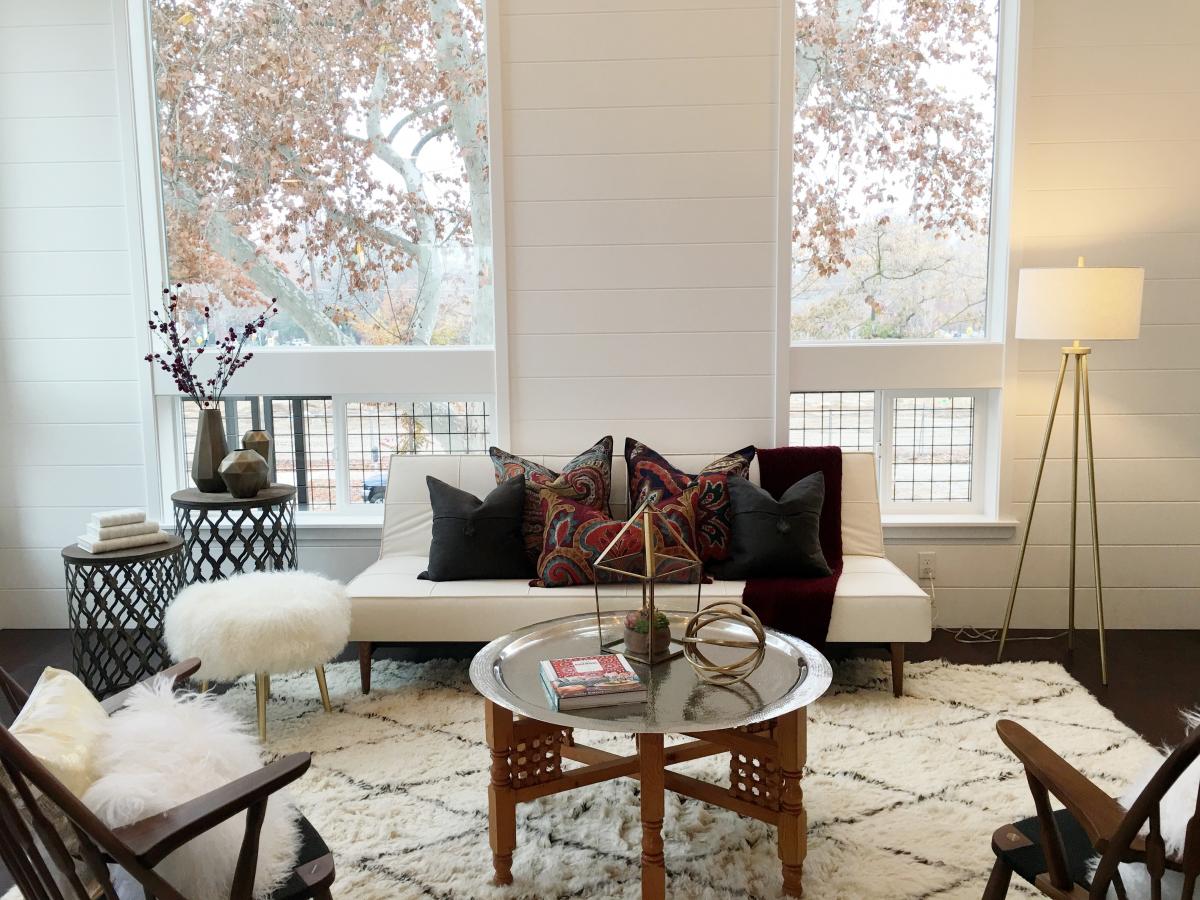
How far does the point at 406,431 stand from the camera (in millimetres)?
4449

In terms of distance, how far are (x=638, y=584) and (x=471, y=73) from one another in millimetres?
2282

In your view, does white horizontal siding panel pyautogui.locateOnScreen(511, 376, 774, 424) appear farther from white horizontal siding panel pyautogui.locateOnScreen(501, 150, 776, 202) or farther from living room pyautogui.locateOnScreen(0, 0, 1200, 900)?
white horizontal siding panel pyautogui.locateOnScreen(501, 150, 776, 202)

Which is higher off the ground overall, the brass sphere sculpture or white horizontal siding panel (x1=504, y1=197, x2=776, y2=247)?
white horizontal siding panel (x1=504, y1=197, x2=776, y2=247)

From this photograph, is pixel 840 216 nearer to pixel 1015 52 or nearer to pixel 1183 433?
pixel 1015 52

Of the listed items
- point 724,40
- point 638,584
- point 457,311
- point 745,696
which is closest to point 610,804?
point 745,696

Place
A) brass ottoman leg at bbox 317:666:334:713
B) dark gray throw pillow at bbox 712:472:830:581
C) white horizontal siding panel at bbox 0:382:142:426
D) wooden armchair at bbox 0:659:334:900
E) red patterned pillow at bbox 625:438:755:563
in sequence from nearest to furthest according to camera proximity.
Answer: wooden armchair at bbox 0:659:334:900
brass ottoman leg at bbox 317:666:334:713
dark gray throw pillow at bbox 712:472:830:581
red patterned pillow at bbox 625:438:755:563
white horizontal siding panel at bbox 0:382:142:426

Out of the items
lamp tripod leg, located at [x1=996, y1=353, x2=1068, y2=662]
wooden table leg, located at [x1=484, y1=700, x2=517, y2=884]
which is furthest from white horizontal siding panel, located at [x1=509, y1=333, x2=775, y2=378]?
wooden table leg, located at [x1=484, y1=700, x2=517, y2=884]

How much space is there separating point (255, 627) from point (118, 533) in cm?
84

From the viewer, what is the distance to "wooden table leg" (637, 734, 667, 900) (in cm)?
222

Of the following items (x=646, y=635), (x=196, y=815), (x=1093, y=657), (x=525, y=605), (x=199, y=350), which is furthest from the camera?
(x=199, y=350)

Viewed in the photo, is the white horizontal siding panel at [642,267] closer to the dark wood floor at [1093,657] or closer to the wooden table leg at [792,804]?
the dark wood floor at [1093,657]

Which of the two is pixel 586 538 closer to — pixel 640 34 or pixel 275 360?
pixel 275 360

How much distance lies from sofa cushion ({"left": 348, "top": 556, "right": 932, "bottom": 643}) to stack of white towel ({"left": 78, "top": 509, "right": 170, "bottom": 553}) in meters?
0.80

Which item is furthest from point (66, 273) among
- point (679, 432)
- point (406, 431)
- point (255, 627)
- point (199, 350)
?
point (679, 432)
